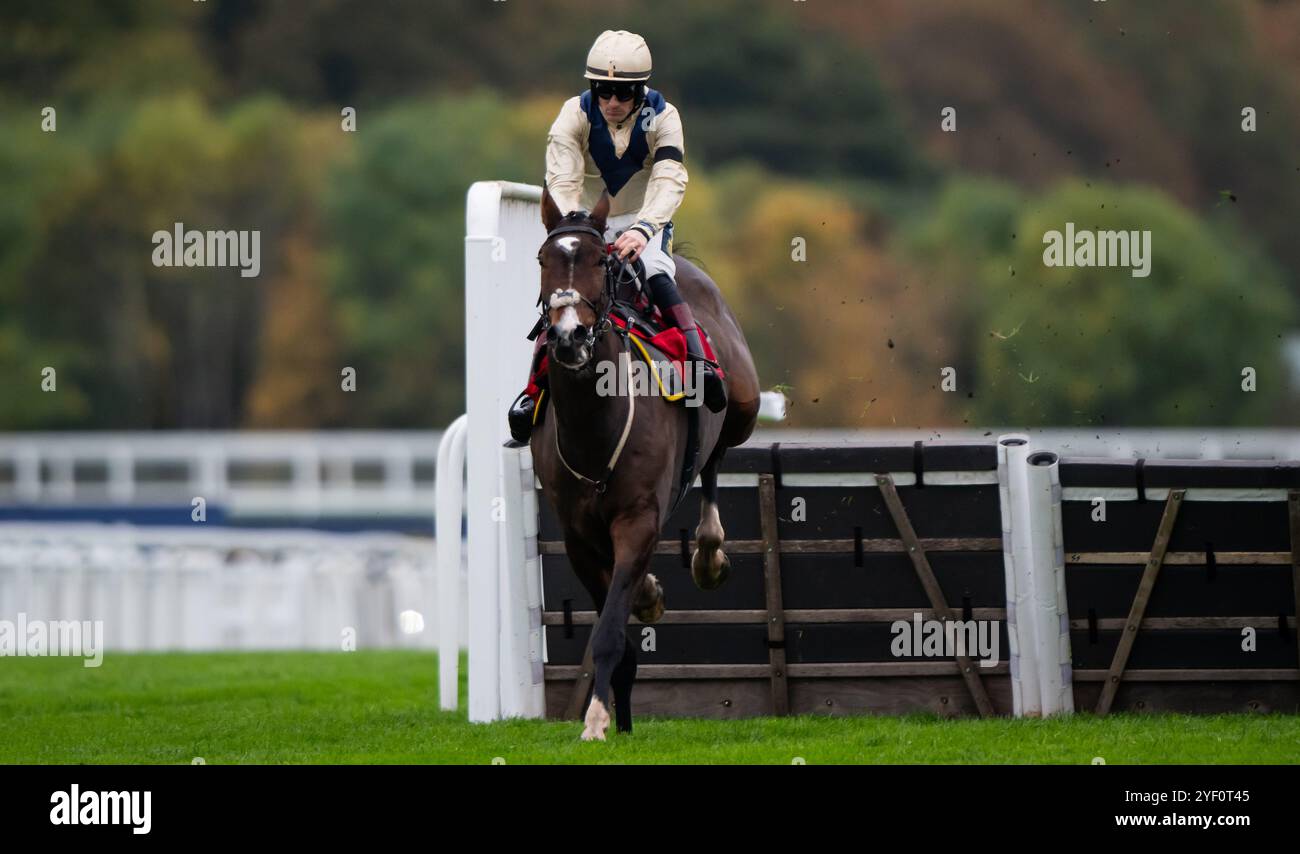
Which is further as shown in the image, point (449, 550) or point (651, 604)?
point (449, 550)

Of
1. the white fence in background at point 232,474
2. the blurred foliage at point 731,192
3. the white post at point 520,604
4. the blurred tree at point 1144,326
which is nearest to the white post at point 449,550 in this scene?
the white post at point 520,604

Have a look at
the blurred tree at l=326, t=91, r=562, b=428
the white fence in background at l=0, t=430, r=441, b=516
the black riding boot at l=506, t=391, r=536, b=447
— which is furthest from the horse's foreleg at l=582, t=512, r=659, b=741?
the blurred tree at l=326, t=91, r=562, b=428

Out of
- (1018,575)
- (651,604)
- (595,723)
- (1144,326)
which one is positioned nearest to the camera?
(595,723)

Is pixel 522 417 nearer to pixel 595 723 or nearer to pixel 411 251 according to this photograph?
pixel 595 723

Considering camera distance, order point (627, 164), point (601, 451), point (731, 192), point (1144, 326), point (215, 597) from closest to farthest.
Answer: point (601, 451)
point (627, 164)
point (215, 597)
point (1144, 326)
point (731, 192)

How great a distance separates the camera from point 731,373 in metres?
11.0

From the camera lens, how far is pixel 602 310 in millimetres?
9188

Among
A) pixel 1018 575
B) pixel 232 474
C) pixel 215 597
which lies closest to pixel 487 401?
pixel 1018 575

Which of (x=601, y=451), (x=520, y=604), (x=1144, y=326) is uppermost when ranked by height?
(x=1144, y=326)

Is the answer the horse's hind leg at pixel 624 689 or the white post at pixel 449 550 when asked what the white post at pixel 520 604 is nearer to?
the white post at pixel 449 550

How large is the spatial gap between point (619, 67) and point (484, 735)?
10.2ft

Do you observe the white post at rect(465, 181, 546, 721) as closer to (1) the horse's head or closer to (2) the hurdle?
(2) the hurdle

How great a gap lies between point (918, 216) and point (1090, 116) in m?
11.6
